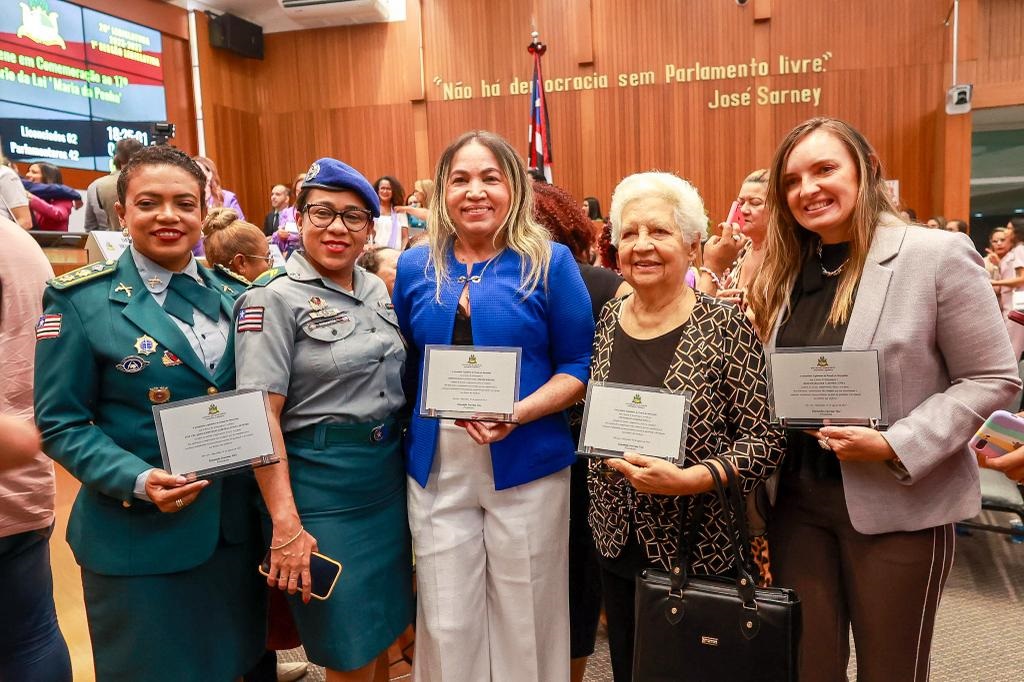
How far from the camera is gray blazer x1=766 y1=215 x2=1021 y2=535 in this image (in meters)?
1.59

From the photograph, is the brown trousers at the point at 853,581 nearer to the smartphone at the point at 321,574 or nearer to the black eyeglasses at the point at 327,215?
the smartphone at the point at 321,574

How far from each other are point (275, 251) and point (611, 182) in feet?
20.4

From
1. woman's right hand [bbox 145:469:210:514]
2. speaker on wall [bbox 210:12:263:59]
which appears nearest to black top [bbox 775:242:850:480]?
woman's right hand [bbox 145:469:210:514]

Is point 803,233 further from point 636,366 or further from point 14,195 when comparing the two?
point 14,195

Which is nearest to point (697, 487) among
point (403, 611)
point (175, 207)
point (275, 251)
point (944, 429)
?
point (944, 429)

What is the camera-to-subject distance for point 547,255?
79.0 inches

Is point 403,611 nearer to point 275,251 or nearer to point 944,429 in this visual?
point 944,429

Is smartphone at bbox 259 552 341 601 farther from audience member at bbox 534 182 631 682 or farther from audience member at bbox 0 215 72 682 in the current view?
audience member at bbox 534 182 631 682

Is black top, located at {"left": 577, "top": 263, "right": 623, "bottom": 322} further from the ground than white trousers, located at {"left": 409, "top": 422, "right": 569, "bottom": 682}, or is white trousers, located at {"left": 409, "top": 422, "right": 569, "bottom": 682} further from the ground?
black top, located at {"left": 577, "top": 263, "right": 623, "bottom": 322}

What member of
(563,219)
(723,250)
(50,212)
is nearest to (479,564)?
(563,219)

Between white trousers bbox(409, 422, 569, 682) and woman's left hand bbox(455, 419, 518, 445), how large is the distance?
137 mm

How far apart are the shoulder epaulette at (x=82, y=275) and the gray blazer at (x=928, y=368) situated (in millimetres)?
1762

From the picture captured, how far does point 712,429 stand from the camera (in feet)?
5.73


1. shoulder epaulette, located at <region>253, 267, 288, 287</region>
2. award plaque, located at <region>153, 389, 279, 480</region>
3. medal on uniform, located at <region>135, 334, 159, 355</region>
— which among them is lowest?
award plaque, located at <region>153, 389, 279, 480</region>
